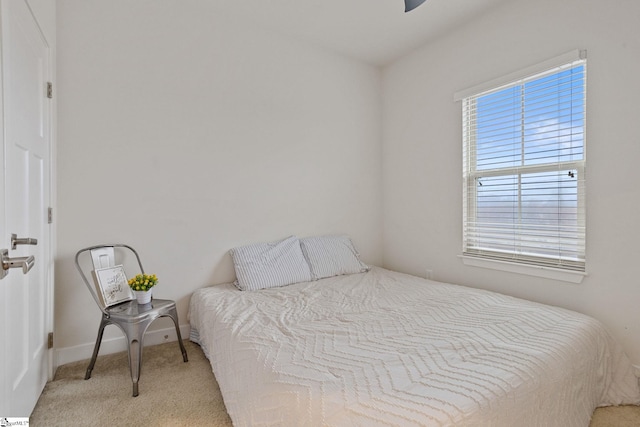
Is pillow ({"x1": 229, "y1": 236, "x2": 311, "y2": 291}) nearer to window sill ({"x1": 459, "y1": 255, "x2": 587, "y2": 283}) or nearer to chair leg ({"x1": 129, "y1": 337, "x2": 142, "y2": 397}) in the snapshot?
chair leg ({"x1": 129, "y1": 337, "x2": 142, "y2": 397})

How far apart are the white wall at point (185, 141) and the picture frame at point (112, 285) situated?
0.77 ft

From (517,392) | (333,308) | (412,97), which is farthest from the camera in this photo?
(412,97)

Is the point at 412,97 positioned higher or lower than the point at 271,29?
lower

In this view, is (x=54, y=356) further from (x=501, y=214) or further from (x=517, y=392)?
(x=501, y=214)

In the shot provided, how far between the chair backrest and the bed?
0.59m

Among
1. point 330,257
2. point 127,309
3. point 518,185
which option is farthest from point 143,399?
point 518,185

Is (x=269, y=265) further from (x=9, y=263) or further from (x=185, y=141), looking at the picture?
(x=9, y=263)

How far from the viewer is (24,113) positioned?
4.99 ft

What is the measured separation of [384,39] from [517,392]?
2.90 m

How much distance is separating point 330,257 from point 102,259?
178 cm

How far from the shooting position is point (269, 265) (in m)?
2.65

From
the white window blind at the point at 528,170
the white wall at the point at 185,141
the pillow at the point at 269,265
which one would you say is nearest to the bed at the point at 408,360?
the pillow at the point at 269,265

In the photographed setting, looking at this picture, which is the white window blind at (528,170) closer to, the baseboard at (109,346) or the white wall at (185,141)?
the white wall at (185,141)

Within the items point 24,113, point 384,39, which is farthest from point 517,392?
point 384,39
